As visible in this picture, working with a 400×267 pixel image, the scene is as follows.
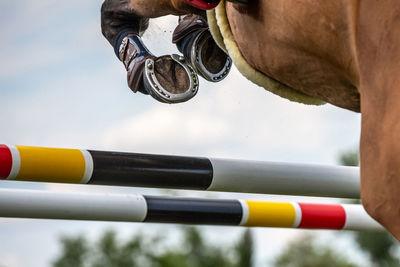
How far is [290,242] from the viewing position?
31875 mm

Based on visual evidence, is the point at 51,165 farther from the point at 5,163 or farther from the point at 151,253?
the point at 151,253

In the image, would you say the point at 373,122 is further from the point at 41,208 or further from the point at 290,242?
the point at 290,242

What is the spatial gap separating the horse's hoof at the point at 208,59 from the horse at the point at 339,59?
15.9 inches

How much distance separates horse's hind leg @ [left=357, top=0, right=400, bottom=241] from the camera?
1.30 m

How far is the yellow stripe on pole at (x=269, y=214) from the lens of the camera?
8.50 ft

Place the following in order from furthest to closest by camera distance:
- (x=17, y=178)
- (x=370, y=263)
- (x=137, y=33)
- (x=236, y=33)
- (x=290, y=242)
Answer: (x=290, y=242)
(x=370, y=263)
(x=137, y=33)
(x=17, y=178)
(x=236, y=33)

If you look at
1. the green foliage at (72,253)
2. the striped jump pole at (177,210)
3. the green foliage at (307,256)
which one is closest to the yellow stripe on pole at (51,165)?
the striped jump pole at (177,210)

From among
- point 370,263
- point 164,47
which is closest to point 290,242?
point 370,263

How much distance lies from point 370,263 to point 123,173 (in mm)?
25819

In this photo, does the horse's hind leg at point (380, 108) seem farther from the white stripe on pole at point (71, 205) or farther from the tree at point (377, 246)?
the tree at point (377, 246)

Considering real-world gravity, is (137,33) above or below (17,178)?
above

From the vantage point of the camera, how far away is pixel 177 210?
8.10ft

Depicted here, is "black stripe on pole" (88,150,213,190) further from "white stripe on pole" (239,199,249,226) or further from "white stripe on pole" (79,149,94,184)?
"white stripe on pole" (239,199,249,226)

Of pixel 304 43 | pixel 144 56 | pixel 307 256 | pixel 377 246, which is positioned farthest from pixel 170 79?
pixel 307 256
